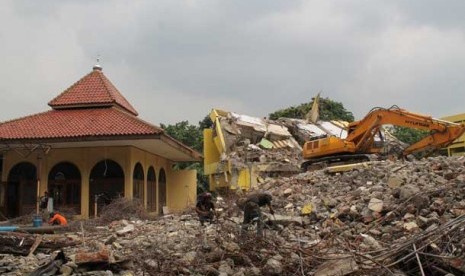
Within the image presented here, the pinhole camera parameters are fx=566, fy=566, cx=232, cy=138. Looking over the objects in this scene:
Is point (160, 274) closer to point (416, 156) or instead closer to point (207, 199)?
point (207, 199)

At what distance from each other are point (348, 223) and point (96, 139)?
36.3 feet

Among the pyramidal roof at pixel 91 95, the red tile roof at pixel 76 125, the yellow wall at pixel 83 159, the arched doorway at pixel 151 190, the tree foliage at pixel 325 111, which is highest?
the tree foliage at pixel 325 111

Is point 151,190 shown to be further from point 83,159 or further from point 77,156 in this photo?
point 77,156

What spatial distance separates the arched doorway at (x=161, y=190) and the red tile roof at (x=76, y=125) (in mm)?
4495

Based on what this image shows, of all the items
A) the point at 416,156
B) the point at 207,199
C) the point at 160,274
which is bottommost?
the point at 160,274

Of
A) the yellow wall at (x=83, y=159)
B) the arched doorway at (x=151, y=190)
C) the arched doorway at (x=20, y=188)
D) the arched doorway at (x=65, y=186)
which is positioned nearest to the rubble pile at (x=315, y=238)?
the yellow wall at (x=83, y=159)

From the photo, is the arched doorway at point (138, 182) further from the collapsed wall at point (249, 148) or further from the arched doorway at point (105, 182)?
the collapsed wall at point (249, 148)

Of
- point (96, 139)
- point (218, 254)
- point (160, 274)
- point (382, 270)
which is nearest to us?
point (382, 270)

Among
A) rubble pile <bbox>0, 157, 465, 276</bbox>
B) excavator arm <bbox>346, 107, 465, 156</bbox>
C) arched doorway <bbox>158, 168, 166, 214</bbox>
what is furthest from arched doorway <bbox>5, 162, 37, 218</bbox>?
excavator arm <bbox>346, 107, 465, 156</bbox>

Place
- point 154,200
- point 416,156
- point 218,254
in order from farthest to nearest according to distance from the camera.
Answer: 1. point 154,200
2. point 416,156
3. point 218,254

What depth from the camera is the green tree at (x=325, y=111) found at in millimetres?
45125

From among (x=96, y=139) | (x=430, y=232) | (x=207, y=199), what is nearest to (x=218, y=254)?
(x=430, y=232)

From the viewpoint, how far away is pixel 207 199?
47.9ft

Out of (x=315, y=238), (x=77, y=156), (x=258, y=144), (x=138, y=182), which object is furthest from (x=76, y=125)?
(x=315, y=238)
